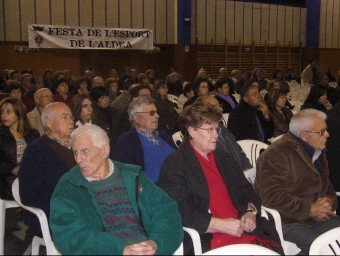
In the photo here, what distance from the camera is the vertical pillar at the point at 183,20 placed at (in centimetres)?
1405

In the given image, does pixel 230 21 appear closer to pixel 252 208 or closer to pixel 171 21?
pixel 171 21

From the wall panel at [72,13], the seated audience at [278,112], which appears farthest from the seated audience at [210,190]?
the wall panel at [72,13]

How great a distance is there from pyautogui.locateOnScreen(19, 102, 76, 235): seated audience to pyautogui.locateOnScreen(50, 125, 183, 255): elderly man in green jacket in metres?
0.69

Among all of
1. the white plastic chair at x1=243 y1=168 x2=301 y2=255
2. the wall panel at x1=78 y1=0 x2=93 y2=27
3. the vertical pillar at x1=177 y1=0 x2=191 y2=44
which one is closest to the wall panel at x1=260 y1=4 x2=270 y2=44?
the vertical pillar at x1=177 y1=0 x2=191 y2=44

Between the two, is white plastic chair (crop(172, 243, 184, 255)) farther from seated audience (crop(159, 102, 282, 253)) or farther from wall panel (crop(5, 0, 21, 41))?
wall panel (crop(5, 0, 21, 41))

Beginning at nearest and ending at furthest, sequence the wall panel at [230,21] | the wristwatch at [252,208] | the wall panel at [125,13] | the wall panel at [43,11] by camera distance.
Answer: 1. the wristwatch at [252,208]
2. the wall panel at [43,11]
3. the wall panel at [125,13]
4. the wall panel at [230,21]

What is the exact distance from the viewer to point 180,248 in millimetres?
2512

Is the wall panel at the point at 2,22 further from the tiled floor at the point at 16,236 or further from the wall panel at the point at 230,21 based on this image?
the tiled floor at the point at 16,236

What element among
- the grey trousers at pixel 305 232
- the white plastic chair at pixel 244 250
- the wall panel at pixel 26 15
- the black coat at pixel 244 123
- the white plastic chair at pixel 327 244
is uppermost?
the wall panel at pixel 26 15

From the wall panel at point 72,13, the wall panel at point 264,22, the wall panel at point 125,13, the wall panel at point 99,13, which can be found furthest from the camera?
the wall panel at point 264,22

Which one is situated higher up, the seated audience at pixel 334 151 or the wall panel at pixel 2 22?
the wall panel at pixel 2 22

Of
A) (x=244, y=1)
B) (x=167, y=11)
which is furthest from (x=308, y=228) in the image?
(x=244, y=1)

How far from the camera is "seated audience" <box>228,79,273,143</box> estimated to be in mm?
5055

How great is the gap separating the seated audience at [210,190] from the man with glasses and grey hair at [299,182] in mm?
160
